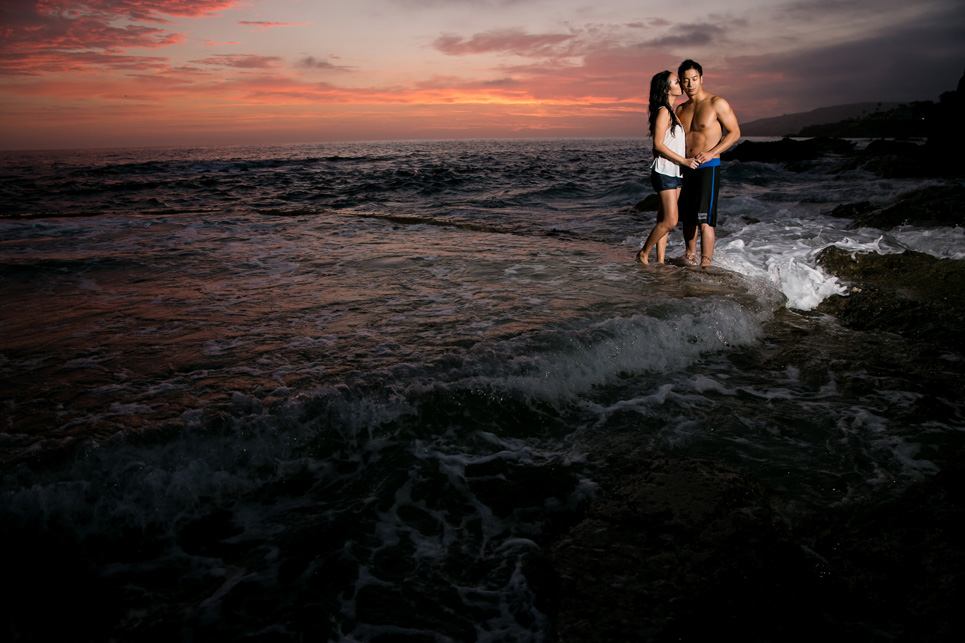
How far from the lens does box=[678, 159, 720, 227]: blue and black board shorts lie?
6.34 meters

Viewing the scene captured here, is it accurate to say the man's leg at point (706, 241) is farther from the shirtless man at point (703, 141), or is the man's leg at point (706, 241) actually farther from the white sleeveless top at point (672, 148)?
the white sleeveless top at point (672, 148)

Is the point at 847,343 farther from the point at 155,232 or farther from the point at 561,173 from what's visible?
the point at 561,173

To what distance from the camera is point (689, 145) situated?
251 inches

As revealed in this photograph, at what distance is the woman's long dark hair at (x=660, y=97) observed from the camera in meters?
5.92

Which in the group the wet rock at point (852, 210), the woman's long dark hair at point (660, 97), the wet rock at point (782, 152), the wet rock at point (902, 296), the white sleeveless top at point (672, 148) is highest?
the wet rock at point (782, 152)

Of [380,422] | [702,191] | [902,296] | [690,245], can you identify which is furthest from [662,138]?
[380,422]

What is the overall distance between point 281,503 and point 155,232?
9.13m

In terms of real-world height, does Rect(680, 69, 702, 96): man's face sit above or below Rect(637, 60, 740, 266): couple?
above

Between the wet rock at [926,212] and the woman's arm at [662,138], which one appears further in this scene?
the wet rock at [926,212]

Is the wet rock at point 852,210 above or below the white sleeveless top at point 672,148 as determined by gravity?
below

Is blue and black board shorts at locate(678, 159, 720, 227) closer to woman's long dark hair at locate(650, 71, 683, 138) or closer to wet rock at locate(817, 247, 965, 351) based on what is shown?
woman's long dark hair at locate(650, 71, 683, 138)

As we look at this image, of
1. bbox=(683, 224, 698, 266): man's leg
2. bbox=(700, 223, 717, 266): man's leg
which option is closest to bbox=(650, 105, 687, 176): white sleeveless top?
bbox=(700, 223, 717, 266): man's leg

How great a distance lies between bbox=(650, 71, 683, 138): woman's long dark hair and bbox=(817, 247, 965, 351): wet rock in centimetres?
264

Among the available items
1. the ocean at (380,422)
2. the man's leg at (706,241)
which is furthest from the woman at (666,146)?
the ocean at (380,422)
